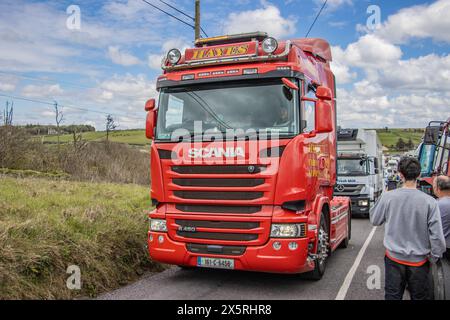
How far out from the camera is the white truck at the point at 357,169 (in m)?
15.5

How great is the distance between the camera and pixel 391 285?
433cm

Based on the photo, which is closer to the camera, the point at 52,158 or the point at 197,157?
the point at 197,157

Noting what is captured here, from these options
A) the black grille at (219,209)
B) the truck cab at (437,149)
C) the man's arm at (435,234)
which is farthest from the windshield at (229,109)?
the truck cab at (437,149)

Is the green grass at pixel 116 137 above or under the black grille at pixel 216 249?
above

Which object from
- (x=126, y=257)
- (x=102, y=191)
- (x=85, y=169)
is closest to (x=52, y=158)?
(x=85, y=169)

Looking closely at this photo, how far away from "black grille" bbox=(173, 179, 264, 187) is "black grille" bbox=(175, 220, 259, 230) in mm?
508

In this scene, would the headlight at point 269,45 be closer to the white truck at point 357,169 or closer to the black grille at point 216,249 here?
the black grille at point 216,249

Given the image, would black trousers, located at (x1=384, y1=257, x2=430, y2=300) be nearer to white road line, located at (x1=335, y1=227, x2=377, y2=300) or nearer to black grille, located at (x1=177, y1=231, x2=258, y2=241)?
white road line, located at (x1=335, y1=227, x2=377, y2=300)

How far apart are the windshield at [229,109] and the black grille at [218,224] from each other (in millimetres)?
1240

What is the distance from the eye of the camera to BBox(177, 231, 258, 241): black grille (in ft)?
19.5

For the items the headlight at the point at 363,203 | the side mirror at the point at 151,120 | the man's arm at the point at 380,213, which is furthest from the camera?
the headlight at the point at 363,203

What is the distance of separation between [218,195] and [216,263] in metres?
0.93

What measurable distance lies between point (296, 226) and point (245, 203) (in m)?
0.73
